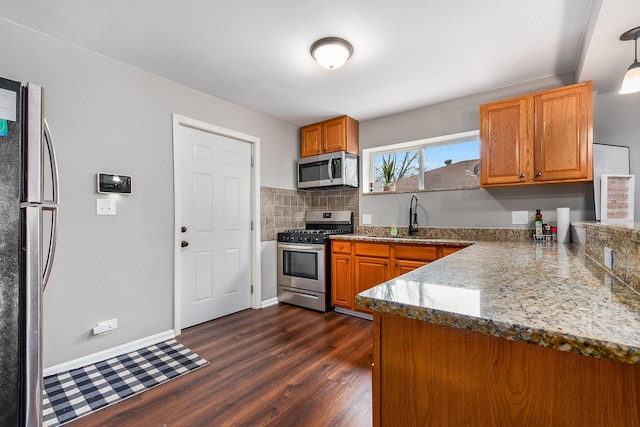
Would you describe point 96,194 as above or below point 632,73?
below

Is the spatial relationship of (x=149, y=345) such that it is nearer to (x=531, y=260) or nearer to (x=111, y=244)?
(x=111, y=244)

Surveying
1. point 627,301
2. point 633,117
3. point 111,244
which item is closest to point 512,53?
point 633,117

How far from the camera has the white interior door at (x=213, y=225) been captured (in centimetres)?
279

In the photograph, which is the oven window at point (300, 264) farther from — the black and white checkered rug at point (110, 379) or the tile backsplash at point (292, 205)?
the black and white checkered rug at point (110, 379)

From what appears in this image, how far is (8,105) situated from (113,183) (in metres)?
1.20

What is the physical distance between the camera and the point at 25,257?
1.10 meters

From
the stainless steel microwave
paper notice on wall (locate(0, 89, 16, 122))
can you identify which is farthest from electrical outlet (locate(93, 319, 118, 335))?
the stainless steel microwave

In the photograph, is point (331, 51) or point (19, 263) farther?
point (331, 51)

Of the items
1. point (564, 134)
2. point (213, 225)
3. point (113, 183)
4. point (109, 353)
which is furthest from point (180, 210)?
point (564, 134)

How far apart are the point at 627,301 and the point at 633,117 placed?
2.59 meters

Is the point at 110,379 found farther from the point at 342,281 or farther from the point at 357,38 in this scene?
the point at 357,38

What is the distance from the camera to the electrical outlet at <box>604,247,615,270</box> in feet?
3.44

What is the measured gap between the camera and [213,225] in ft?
9.89

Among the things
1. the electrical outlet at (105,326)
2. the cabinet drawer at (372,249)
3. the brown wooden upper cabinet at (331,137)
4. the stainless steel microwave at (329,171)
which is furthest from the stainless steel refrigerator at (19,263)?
the brown wooden upper cabinet at (331,137)
